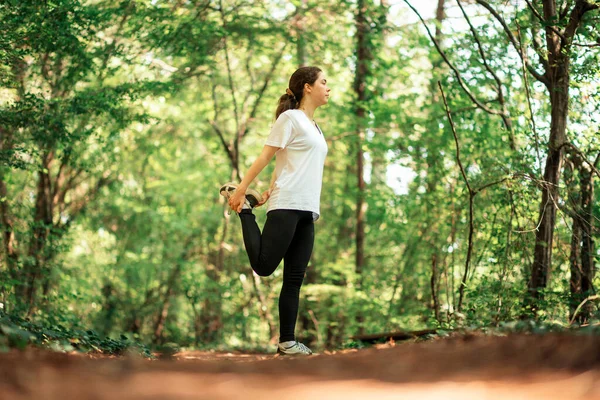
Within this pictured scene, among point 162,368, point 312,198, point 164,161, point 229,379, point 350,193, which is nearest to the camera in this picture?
point 229,379

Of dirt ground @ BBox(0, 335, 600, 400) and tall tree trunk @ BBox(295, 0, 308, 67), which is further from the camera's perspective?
tall tree trunk @ BBox(295, 0, 308, 67)

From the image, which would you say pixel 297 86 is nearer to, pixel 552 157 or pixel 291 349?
pixel 291 349

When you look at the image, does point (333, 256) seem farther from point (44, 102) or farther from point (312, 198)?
point (312, 198)

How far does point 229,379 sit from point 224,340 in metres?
11.2

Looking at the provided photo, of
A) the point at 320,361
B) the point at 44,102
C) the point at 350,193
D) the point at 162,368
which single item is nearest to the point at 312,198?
the point at 320,361

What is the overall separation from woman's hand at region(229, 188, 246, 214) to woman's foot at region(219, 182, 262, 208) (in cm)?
7

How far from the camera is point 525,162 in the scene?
616 cm

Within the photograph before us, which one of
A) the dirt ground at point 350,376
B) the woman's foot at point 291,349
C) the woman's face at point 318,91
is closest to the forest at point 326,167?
the dirt ground at point 350,376

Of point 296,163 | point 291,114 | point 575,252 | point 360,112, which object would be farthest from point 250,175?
point 360,112

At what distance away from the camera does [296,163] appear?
4848mm

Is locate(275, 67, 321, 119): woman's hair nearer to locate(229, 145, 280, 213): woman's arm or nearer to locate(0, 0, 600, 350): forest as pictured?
locate(229, 145, 280, 213): woman's arm

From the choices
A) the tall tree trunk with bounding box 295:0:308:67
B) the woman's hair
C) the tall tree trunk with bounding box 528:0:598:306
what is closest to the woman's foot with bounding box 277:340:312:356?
the woman's hair

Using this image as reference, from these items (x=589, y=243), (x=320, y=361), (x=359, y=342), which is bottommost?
(x=359, y=342)

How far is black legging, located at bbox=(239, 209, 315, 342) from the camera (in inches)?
189
